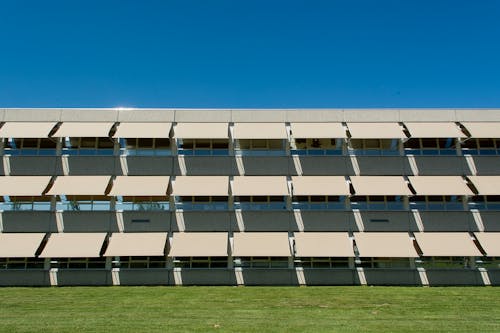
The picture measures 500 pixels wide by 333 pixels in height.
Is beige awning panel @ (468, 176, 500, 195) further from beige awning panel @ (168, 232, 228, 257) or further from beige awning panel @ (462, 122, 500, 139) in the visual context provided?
beige awning panel @ (168, 232, 228, 257)

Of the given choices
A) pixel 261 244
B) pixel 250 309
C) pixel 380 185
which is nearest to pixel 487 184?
pixel 380 185

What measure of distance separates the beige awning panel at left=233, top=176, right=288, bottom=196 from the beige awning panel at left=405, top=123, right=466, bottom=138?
26.0 feet

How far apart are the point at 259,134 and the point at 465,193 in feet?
38.7

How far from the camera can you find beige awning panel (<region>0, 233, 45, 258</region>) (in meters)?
20.9

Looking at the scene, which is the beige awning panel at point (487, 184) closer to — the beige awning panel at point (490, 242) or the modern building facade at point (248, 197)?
the modern building facade at point (248, 197)

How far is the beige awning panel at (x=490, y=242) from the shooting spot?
69.9 feet

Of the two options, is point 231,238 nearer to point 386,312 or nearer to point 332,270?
point 332,270

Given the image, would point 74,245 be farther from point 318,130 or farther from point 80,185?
point 318,130

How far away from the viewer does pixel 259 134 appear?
22484 millimetres

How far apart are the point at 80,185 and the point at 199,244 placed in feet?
24.1

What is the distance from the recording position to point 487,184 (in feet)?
73.0

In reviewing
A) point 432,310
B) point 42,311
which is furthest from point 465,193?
point 42,311

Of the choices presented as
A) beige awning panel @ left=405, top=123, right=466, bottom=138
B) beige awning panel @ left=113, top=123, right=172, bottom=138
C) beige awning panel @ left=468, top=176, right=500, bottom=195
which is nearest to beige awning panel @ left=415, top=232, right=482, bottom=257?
beige awning panel @ left=468, top=176, right=500, bottom=195

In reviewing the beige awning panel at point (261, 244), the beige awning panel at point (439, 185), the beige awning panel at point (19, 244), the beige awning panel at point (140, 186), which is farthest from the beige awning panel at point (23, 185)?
the beige awning panel at point (439, 185)
